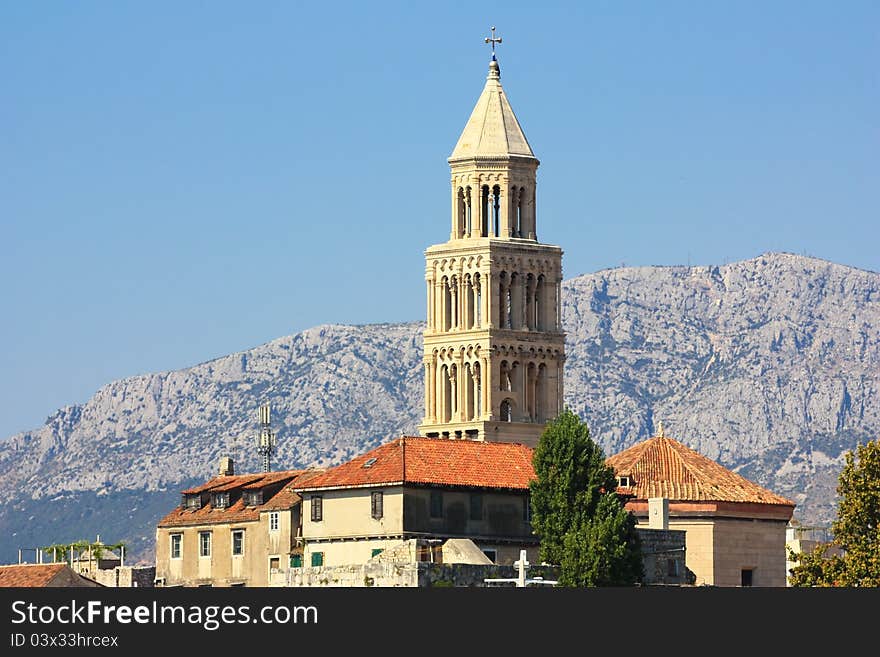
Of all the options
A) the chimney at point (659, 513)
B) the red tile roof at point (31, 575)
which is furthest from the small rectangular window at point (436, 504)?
the red tile roof at point (31, 575)

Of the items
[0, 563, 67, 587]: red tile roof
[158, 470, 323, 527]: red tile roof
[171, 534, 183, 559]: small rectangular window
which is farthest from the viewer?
[171, 534, 183, 559]: small rectangular window

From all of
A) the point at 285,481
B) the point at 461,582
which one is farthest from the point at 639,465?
the point at 461,582

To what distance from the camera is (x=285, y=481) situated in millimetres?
175375

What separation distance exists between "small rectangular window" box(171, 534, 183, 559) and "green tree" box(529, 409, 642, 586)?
103 feet

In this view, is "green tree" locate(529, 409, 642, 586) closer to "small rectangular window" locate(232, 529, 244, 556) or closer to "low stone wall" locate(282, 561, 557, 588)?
"low stone wall" locate(282, 561, 557, 588)

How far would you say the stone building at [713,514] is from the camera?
16725 cm

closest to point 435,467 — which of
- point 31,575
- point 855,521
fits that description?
point 855,521

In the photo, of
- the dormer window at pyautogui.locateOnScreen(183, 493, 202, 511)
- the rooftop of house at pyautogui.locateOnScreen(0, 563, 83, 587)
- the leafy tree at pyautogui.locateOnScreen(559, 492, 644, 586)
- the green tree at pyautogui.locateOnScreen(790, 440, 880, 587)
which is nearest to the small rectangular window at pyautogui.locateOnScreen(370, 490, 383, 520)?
the leafy tree at pyautogui.locateOnScreen(559, 492, 644, 586)

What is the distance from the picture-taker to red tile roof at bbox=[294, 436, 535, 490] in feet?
503

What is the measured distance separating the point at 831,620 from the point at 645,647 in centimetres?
728

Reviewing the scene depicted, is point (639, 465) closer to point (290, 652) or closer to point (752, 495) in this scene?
point (752, 495)

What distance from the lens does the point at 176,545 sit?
178000 millimetres

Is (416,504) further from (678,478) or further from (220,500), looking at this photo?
(220,500)

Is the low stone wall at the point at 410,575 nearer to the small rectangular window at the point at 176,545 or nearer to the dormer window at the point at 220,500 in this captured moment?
the dormer window at the point at 220,500
